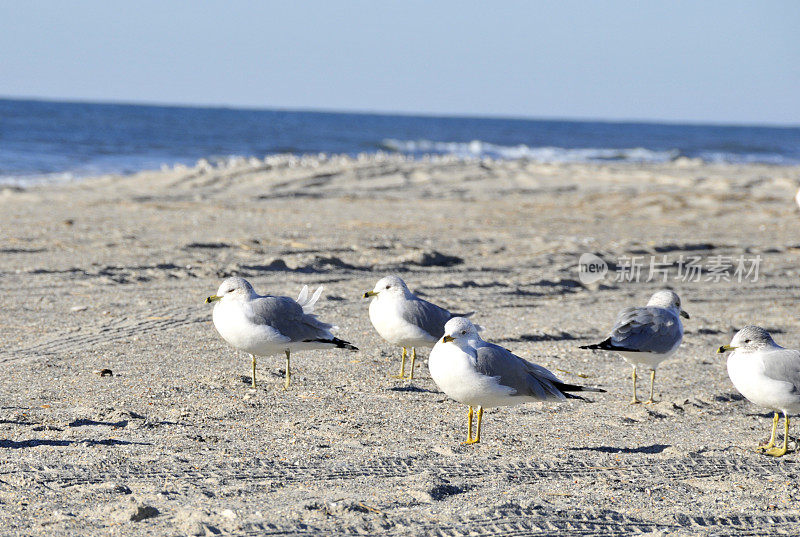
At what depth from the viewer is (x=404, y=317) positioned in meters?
5.52

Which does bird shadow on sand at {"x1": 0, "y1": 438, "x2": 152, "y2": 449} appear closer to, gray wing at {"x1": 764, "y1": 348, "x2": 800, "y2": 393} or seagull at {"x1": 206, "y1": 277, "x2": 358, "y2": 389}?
seagull at {"x1": 206, "y1": 277, "x2": 358, "y2": 389}

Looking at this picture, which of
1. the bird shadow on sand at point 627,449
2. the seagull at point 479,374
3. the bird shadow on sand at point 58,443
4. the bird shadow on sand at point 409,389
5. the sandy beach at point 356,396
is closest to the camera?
the sandy beach at point 356,396

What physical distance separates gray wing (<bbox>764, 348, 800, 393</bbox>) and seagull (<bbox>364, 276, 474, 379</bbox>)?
194 centimetres

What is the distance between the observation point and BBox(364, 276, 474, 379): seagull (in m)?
5.51

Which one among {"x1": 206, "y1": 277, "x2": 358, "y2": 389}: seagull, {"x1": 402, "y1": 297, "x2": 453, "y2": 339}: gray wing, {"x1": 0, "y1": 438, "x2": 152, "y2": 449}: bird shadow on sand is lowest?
{"x1": 0, "y1": 438, "x2": 152, "y2": 449}: bird shadow on sand

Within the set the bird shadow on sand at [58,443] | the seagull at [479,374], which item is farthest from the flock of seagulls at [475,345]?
the bird shadow on sand at [58,443]

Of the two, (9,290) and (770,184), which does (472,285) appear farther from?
(770,184)

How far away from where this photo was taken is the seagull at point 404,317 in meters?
5.51

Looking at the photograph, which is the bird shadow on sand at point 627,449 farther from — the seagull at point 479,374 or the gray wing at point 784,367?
the gray wing at point 784,367

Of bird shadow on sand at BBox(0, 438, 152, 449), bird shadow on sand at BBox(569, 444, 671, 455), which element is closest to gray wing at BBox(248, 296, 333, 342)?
bird shadow on sand at BBox(0, 438, 152, 449)

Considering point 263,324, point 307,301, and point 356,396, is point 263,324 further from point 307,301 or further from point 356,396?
point 356,396

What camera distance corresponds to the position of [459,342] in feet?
14.5

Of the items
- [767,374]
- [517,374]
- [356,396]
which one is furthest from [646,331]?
[356,396]

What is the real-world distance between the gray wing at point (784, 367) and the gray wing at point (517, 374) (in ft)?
3.43
